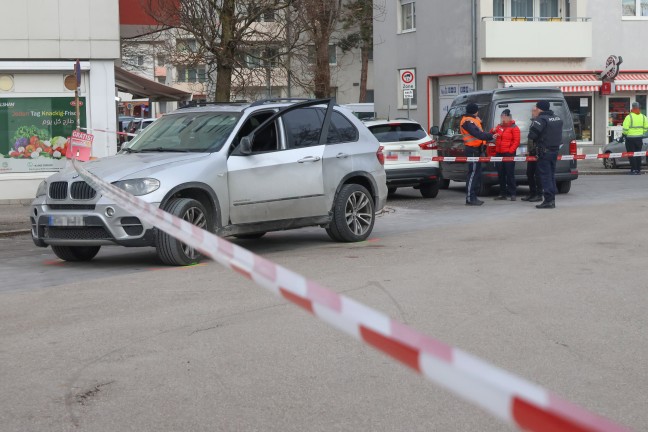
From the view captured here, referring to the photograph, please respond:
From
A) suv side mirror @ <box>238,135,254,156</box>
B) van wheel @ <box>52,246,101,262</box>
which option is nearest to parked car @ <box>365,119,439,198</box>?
suv side mirror @ <box>238,135,254,156</box>

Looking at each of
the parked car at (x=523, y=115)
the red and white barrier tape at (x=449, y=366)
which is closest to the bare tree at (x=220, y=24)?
the parked car at (x=523, y=115)

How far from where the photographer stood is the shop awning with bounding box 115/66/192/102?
1005 inches

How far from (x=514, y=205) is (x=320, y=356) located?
40.7 feet

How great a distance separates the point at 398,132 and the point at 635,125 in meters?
8.77

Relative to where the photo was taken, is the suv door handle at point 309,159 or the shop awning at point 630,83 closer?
the suv door handle at point 309,159

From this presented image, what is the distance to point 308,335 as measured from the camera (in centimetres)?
730

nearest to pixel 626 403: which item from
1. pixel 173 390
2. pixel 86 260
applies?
pixel 173 390

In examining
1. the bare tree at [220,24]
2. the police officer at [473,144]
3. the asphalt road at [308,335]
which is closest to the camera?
the asphalt road at [308,335]

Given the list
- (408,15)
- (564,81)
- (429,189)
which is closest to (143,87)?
(429,189)

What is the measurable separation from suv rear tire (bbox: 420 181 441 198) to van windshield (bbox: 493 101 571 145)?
5.97 ft

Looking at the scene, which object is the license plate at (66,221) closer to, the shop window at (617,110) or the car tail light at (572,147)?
the car tail light at (572,147)

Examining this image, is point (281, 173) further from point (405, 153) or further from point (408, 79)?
point (408, 79)

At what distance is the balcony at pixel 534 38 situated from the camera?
3669 centimetres

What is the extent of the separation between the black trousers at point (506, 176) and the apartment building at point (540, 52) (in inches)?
681
